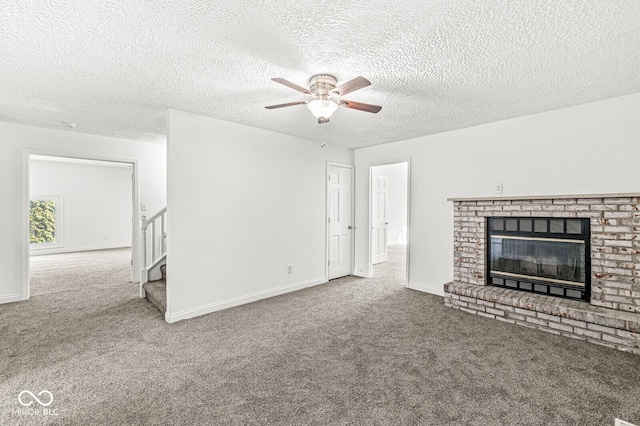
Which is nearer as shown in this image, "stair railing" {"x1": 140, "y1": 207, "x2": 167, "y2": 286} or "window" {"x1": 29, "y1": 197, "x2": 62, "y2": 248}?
"stair railing" {"x1": 140, "y1": 207, "x2": 167, "y2": 286}

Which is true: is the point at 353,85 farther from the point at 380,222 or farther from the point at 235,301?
the point at 380,222

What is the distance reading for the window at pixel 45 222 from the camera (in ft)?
26.6

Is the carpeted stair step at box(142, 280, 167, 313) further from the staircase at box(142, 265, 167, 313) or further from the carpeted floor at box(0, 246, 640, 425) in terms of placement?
the carpeted floor at box(0, 246, 640, 425)

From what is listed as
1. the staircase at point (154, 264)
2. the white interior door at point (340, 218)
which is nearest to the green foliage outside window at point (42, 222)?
the staircase at point (154, 264)

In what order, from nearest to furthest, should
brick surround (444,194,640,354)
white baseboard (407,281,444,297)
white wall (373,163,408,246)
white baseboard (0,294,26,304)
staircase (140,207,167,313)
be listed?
brick surround (444,194,640,354)
staircase (140,207,167,313)
white baseboard (0,294,26,304)
white baseboard (407,281,444,297)
white wall (373,163,408,246)

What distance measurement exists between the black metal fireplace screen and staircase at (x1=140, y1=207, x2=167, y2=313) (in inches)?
167

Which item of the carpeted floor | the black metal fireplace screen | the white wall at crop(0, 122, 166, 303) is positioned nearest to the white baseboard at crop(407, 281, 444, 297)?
the carpeted floor

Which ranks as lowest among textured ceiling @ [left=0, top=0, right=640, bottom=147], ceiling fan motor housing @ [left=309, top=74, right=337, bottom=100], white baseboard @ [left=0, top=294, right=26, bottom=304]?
white baseboard @ [left=0, top=294, right=26, bottom=304]

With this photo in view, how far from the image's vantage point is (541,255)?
140 inches

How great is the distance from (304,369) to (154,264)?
324cm

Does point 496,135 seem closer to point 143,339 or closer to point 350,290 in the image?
point 350,290

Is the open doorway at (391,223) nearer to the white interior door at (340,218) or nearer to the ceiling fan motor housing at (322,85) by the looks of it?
the white interior door at (340,218)

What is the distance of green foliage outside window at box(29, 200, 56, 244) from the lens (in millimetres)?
8094

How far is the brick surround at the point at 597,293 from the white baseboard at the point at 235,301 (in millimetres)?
2398
